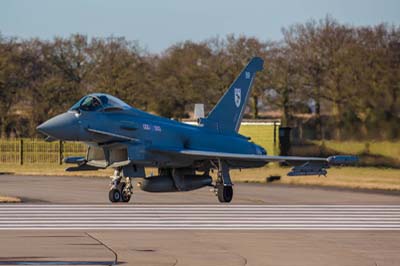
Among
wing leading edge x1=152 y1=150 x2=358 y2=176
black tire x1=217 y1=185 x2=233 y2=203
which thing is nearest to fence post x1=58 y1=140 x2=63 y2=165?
wing leading edge x1=152 y1=150 x2=358 y2=176

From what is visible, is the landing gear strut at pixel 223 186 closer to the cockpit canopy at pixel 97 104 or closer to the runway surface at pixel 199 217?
the runway surface at pixel 199 217

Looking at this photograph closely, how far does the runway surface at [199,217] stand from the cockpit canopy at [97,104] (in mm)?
2568

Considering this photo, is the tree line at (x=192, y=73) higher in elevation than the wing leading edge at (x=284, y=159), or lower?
higher

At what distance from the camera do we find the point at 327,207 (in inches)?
900

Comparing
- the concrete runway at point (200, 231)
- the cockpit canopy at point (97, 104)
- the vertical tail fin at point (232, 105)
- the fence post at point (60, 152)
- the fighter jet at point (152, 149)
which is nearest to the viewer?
the concrete runway at point (200, 231)

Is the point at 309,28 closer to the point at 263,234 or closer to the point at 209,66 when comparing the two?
the point at 209,66

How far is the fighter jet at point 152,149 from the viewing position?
23.4m

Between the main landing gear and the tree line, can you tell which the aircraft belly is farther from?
the tree line

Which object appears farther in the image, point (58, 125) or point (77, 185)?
point (77, 185)

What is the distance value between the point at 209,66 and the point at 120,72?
834cm

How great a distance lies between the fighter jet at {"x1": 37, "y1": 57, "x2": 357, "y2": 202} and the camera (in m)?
23.4

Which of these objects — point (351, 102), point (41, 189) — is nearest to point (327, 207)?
point (41, 189)

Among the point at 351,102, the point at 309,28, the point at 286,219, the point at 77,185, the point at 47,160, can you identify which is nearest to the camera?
the point at 286,219

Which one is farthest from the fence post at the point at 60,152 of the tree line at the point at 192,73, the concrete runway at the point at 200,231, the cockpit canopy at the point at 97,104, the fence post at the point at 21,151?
the cockpit canopy at the point at 97,104
